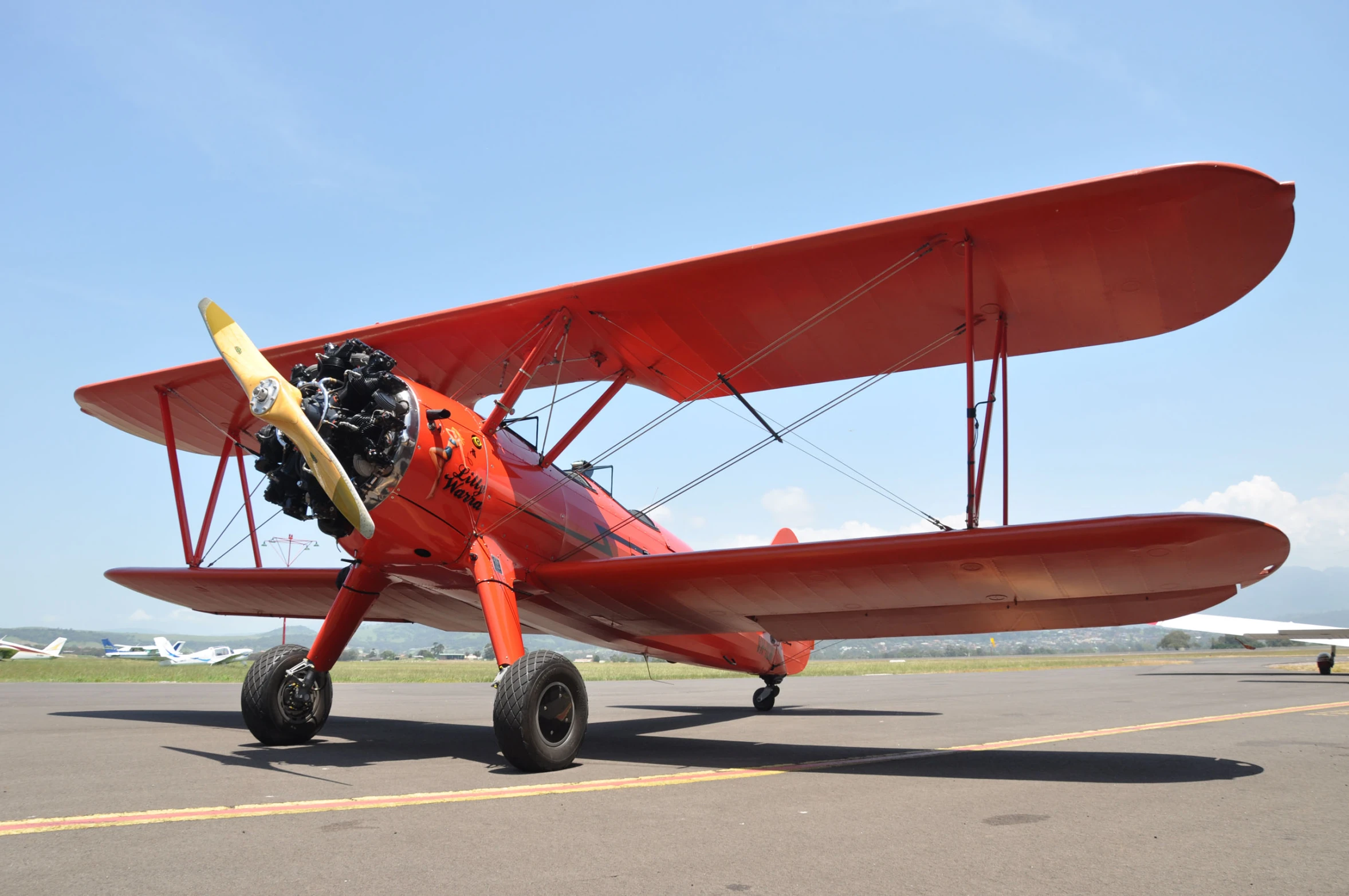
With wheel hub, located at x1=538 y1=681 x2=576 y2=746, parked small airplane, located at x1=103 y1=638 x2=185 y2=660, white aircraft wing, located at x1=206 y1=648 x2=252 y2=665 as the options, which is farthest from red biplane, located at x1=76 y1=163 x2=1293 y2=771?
parked small airplane, located at x1=103 y1=638 x2=185 y2=660

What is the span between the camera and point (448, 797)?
198 inches

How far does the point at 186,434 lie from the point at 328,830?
9.13 meters

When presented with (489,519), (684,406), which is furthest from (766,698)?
(489,519)

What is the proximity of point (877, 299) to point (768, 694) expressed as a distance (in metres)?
8.18

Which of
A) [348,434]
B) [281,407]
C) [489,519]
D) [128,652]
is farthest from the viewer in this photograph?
[128,652]

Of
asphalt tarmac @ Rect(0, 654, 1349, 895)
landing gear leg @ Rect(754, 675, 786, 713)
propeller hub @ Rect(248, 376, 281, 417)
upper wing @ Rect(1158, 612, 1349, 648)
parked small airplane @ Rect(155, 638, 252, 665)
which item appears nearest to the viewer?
asphalt tarmac @ Rect(0, 654, 1349, 895)

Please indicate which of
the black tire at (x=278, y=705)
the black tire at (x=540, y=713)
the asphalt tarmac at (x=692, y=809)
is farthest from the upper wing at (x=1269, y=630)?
the black tire at (x=278, y=705)

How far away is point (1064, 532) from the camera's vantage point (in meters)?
6.19

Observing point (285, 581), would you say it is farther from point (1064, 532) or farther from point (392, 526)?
point (1064, 532)

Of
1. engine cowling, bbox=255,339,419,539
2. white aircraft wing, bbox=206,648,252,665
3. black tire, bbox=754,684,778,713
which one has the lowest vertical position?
white aircraft wing, bbox=206,648,252,665

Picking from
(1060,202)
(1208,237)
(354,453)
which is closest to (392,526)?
(354,453)

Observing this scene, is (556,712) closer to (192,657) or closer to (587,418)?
(587,418)

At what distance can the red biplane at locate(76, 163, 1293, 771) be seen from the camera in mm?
6254

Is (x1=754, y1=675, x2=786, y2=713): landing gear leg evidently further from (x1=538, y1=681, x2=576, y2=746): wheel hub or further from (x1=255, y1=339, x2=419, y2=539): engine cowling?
(x1=255, y1=339, x2=419, y2=539): engine cowling
